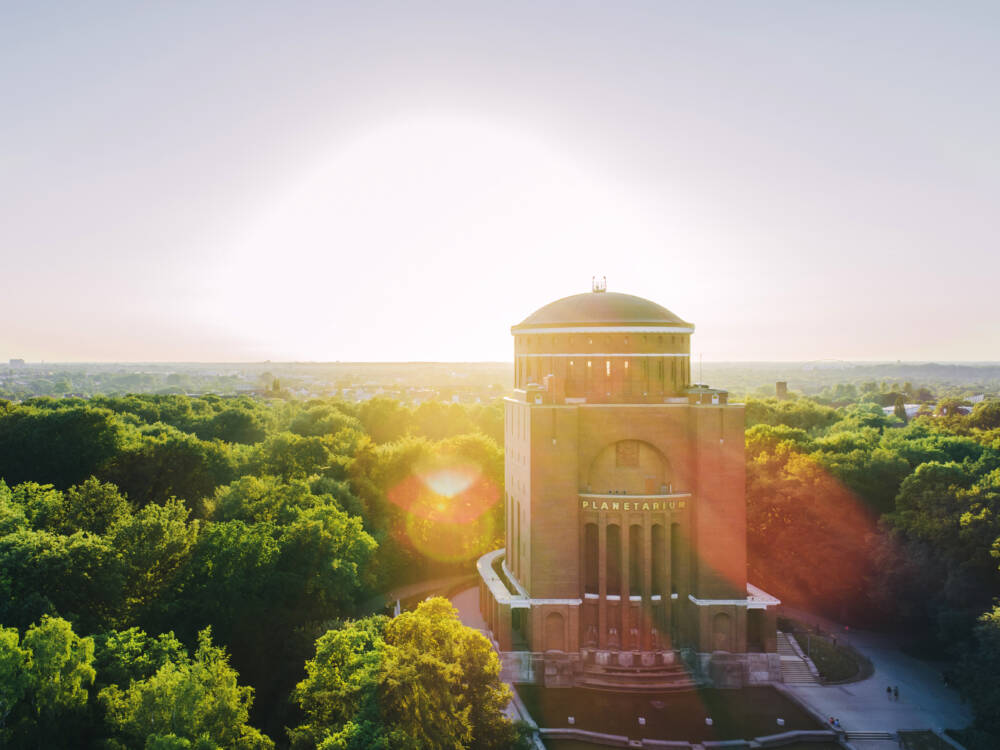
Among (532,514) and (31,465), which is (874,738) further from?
(31,465)

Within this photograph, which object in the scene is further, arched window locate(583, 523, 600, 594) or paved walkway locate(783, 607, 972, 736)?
arched window locate(583, 523, 600, 594)

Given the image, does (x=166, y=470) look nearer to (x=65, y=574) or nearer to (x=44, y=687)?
(x=65, y=574)

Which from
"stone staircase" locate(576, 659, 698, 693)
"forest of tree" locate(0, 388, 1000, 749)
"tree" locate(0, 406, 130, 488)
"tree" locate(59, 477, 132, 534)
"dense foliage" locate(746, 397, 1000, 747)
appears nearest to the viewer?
"forest of tree" locate(0, 388, 1000, 749)

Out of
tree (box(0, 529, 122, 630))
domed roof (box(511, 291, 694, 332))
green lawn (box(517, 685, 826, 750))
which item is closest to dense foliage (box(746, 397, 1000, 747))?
green lawn (box(517, 685, 826, 750))

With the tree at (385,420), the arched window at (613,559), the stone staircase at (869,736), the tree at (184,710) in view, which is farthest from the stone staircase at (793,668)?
the tree at (385,420)

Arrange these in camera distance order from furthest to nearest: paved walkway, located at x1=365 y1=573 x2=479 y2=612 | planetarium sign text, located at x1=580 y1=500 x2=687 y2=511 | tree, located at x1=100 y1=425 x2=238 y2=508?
tree, located at x1=100 y1=425 x2=238 y2=508
paved walkway, located at x1=365 y1=573 x2=479 y2=612
planetarium sign text, located at x1=580 y1=500 x2=687 y2=511

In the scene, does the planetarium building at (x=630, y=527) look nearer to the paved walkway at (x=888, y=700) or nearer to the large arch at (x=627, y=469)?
the large arch at (x=627, y=469)

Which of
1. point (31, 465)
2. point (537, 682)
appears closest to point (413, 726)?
point (537, 682)

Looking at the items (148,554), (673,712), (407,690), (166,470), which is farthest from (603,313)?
(166,470)

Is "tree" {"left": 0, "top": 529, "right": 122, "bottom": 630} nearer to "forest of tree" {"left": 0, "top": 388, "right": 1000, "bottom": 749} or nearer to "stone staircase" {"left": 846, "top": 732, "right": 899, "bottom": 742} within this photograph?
"forest of tree" {"left": 0, "top": 388, "right": 1000, "bottom": 749}
